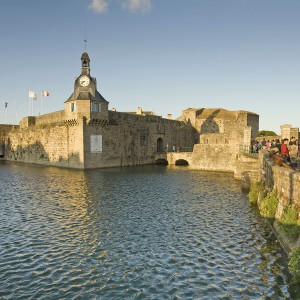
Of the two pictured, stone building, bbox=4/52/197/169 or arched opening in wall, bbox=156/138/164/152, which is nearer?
stone building, bbox=4/52/197/169

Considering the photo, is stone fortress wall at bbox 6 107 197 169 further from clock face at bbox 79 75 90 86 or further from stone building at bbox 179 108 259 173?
stone building at bbox 179 108 259 173

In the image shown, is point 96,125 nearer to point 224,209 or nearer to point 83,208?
point 83,208

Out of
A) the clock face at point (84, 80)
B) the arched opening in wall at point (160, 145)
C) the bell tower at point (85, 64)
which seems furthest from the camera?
the arched opening in wall at point (160, 145)

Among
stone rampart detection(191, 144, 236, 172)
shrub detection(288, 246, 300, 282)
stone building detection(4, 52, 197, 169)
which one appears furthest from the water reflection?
stone building detection(4, 52, 197, 169)

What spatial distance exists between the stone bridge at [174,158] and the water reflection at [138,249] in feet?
77.3

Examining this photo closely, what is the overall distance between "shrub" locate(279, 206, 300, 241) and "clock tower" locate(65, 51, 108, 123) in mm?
32751

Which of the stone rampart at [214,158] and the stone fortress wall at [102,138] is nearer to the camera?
the stone rampart at [214,158]

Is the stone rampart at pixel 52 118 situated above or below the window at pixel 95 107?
below

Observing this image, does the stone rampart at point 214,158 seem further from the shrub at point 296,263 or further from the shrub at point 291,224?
the shrub at point 296,263

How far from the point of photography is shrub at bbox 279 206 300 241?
1030 cm

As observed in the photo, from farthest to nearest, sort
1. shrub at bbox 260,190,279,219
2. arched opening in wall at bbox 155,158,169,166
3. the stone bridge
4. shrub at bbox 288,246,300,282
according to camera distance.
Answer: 1. arched opening in wall at bbox 155,158,169,166
2. the stone bridge
3. shrub at bbox 260,190,279,219
4. shrub at bbox 288,246,300,282

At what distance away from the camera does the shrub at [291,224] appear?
405 inches

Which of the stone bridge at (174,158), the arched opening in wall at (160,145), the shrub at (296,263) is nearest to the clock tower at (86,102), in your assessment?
the stone bridge at (174,158)

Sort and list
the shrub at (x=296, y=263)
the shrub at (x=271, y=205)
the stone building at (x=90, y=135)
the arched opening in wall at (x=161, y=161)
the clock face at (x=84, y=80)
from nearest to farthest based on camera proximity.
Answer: the shrub at (x=296, y=263) → the shrub at (x=271, y=205) → the stone building at (x=90, y=135) → the clock face at (x=84, y=80) → the arched opening in wall at (x=161, y=161)
